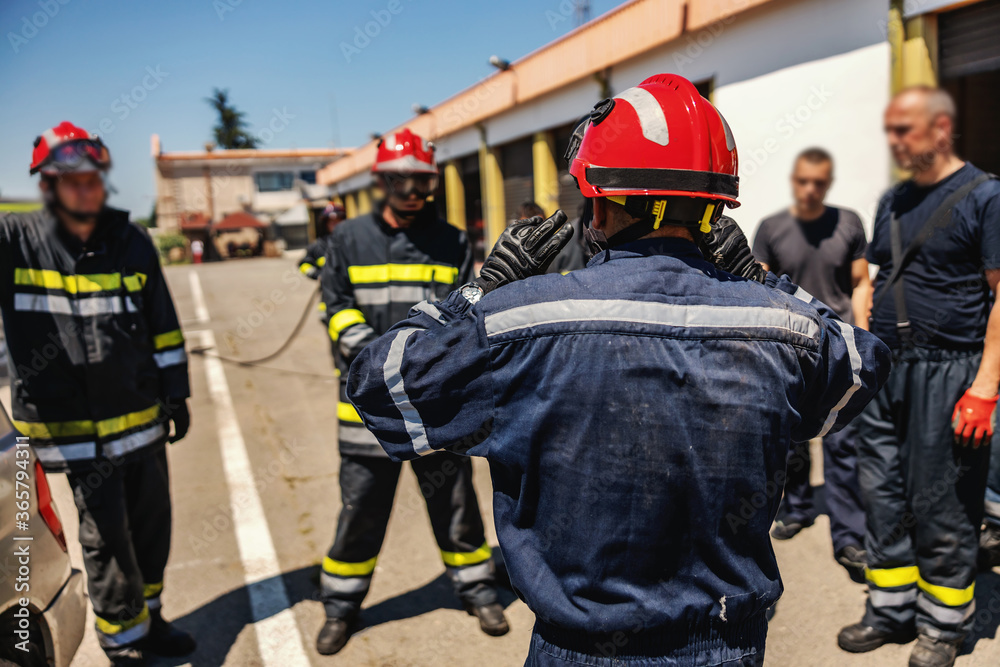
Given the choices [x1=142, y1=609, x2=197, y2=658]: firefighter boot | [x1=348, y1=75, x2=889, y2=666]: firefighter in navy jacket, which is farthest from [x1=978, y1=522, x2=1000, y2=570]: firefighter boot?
[x1=142, y1=609, x2=197, y2=658]: firefighter boot

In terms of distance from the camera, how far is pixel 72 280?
9.13 feet

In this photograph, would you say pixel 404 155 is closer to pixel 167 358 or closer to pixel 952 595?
pixel 167 358

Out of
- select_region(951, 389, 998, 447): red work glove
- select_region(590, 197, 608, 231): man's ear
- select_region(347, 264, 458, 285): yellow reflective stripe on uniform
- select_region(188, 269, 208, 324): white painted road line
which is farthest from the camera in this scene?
select_region(188, 269, 208, 324): white painted road line

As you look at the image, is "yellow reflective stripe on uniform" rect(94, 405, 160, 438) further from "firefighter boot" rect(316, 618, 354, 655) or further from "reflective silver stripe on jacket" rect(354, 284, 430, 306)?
"firefighter boot" rect(316, 618, 354, 655)

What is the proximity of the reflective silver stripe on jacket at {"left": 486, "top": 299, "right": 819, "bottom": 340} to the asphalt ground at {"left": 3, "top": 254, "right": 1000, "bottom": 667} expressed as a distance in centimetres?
221

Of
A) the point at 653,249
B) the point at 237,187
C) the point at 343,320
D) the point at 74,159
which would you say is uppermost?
the point at 237,187

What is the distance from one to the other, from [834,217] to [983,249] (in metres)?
1.34

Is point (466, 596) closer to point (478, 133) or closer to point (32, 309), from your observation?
point (32, 309)

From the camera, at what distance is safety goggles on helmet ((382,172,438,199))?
3.34 m

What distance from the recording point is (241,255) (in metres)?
43.7

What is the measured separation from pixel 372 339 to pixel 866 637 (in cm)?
257

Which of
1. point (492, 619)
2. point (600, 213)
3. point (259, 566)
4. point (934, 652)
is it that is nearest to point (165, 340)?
point (259, 566)

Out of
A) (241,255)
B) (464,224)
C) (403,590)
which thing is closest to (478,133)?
(464,224)

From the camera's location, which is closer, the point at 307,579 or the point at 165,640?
the point at 165,640
